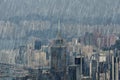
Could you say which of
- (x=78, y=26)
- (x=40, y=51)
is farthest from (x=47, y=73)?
(x=78, y=26)

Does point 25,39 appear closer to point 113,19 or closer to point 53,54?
point 53,54

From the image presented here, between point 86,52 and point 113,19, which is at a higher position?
point 113,19

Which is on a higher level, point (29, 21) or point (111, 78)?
point (29, 21)

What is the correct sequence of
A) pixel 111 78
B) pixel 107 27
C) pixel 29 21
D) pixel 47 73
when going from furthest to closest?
pixel 107 27 → pixel 29 21 → pixel 111 78 → pixel 47 73

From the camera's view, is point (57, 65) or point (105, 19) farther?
point (105, 19)

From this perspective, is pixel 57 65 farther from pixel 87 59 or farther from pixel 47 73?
pixel 87 59

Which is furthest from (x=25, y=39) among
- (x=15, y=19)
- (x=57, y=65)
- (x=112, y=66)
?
(x=112, y=66)

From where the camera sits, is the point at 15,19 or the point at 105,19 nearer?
the point at 15,19

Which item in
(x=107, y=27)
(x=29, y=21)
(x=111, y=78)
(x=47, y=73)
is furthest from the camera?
(x=107, y=27)
